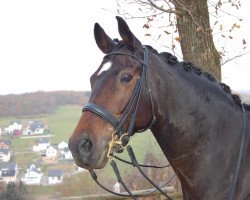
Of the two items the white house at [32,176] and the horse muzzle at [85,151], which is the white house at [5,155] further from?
the horse muzzle at [85,151]

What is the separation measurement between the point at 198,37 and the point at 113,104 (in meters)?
3.39

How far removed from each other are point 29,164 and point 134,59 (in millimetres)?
19884

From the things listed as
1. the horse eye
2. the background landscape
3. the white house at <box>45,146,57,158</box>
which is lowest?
the white house at <box>45,146,57,158</box>

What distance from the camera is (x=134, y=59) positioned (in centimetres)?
264

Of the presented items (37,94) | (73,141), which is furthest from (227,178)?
(37,94)

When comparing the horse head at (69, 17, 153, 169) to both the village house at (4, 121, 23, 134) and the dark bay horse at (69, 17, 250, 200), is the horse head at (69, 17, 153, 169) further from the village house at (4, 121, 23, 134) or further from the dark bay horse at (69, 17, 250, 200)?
the village house at (4, 121, 23, 134)

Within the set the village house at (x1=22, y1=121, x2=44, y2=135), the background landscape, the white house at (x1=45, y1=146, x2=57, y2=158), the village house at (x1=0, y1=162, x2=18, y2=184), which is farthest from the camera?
the village house at (x1=22, y1=121, x2=44, y2=135)

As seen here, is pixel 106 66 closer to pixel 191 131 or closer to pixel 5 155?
pixel 191 131

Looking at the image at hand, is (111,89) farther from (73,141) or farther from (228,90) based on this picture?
(228,90)

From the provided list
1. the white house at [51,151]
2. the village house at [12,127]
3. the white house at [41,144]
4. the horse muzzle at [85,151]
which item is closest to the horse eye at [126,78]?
the horse muzzle at [85,151]

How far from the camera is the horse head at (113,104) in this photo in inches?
93.4

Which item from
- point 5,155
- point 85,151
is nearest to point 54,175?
point 5,155

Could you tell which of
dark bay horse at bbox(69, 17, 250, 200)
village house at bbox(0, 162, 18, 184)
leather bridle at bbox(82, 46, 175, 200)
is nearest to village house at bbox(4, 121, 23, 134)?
village house at bbox(0, 162, 18, 184)

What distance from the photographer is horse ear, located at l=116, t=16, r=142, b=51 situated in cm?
261
